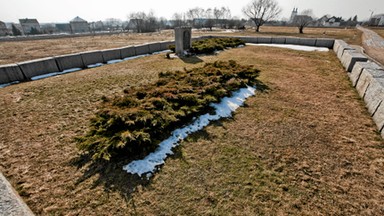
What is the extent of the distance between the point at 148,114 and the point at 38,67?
7622 mm

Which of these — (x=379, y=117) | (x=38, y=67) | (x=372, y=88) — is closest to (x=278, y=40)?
(x=372, y=88)

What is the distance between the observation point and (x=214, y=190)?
263 cm

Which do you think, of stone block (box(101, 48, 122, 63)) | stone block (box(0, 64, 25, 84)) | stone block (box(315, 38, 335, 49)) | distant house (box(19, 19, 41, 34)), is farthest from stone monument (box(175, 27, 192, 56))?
distant house (box(19, 19, 41, 34))

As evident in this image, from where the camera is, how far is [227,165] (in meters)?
3.07

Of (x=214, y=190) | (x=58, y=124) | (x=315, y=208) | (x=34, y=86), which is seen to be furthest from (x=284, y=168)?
(x=34, y=86)

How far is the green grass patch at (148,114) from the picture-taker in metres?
3.04

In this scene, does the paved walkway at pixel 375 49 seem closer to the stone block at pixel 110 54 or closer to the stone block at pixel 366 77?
the stone block at pixel 366 77

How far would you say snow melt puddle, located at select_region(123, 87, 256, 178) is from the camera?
2.98 meters

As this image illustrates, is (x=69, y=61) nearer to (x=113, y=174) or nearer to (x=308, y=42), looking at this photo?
(x=113, y=174)

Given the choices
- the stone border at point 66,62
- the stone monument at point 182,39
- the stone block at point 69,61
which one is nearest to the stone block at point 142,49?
the stone border at point 66,62

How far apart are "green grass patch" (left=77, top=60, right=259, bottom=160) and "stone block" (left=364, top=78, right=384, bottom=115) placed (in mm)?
3309

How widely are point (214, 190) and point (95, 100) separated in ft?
15.5

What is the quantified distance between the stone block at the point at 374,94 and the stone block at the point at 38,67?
1195cm

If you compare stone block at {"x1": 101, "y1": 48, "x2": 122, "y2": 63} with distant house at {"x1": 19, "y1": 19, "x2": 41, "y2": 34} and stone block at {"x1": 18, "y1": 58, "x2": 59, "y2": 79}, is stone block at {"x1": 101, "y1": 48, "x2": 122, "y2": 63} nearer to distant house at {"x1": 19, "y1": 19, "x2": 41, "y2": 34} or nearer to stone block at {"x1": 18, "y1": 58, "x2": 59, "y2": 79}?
stone block at {"x1": 18, "y1": 58, "x2": 59, "y2": 79}
